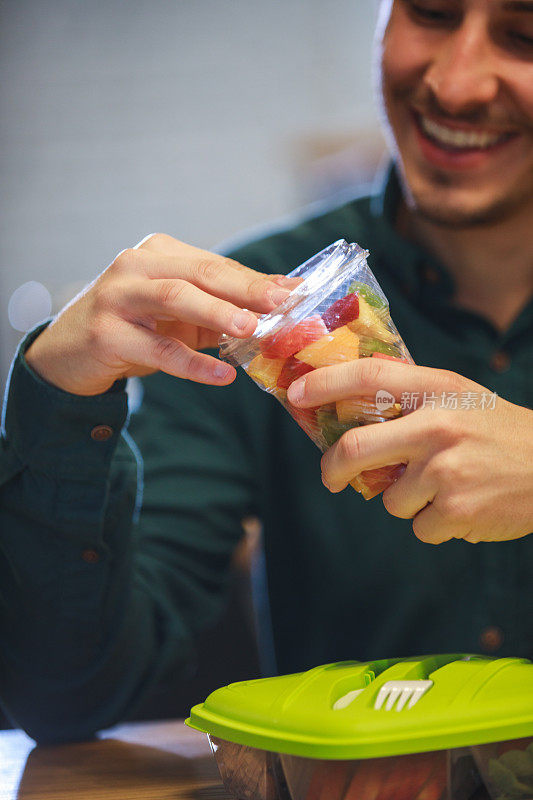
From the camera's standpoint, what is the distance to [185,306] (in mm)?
659

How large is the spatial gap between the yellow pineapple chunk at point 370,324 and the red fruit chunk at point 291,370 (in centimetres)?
4

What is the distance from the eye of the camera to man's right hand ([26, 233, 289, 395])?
66 centimetres

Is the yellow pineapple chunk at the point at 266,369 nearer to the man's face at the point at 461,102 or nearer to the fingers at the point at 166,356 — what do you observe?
the fingers at the point at 166,356

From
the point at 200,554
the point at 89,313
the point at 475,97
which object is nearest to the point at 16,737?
the point at 200,554

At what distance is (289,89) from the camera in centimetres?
382

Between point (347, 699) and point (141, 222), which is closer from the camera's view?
point (347, 699)

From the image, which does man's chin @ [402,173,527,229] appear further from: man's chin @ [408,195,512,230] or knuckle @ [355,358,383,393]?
knuckle @ [355,358,383,393]

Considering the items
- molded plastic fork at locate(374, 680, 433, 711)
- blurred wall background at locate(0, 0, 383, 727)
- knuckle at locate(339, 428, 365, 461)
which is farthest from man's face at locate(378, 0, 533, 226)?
blurred wall background at locate(0, 0, 383, 727)

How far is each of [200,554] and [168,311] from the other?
1.57ft

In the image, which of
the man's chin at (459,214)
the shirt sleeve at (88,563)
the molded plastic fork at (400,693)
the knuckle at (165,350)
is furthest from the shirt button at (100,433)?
the man's chin at (459,214)

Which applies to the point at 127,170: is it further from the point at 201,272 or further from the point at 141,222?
the point at 201,272

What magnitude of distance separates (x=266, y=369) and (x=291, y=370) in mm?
20

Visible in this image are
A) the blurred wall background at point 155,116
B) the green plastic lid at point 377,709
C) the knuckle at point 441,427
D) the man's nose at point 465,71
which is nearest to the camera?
the green plastic lid at point 377,709

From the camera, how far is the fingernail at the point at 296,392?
0.60m
